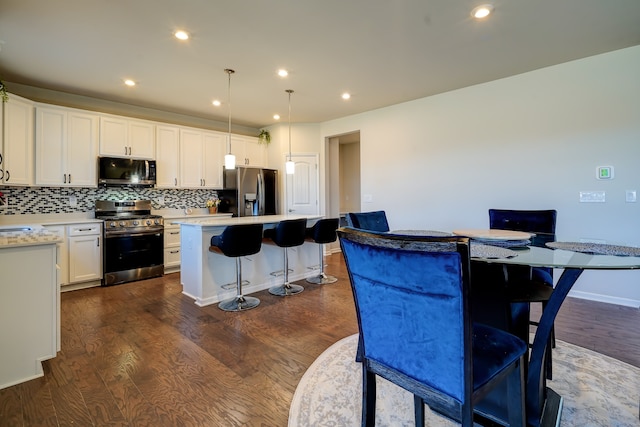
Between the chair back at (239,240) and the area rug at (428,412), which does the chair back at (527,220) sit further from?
the chair back at (239,240)

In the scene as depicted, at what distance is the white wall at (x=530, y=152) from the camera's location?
3.14 meters

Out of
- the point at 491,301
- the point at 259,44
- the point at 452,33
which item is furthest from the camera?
the point at 259,44

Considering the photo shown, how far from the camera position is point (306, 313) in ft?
10.2

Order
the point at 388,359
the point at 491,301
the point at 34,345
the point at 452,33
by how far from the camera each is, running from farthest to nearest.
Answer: the point at 452,33, the point at 34,345, the point at 491,301, the point at 388,359

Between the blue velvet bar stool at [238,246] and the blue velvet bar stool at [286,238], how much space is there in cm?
33

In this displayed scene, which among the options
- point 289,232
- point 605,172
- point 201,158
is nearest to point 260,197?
point 201,158

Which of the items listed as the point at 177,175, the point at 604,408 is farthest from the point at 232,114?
the point at 604,408

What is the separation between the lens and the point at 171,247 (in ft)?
15.6

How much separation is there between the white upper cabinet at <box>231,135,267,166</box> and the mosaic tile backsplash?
3.65ft

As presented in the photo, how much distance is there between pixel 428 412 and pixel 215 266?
2549 millimetres

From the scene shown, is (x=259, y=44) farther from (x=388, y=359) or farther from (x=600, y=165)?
(x=600, y=165)

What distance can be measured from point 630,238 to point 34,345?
5.19 metres

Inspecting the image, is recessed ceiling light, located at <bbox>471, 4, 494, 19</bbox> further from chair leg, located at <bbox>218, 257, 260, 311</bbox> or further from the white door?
the white door

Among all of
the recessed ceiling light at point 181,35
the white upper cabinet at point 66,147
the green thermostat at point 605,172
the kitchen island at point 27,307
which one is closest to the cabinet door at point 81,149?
the white upper cabinet at point 66,147
